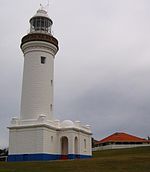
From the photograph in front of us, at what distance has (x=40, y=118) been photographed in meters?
28.9

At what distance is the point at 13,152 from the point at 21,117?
11.1ft

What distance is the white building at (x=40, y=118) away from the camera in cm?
2881

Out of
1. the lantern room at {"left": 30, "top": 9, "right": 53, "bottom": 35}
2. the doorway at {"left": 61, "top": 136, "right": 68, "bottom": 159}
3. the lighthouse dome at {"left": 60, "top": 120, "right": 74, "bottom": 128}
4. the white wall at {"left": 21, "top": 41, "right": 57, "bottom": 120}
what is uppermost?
the lantern room at {"left": 30, "top": 9, "right": 53, "bottom": 35}

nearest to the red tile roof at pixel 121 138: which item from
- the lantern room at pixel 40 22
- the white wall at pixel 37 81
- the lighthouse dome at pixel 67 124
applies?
the lighthouse dome at pixel 67 124

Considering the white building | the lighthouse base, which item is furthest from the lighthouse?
the lighthouse base

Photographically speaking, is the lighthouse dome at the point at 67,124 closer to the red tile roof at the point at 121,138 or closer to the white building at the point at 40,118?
the white building at the point at 40,118

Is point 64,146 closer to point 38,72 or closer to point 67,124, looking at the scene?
point 67,124

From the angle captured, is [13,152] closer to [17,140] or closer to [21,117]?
[17,140]

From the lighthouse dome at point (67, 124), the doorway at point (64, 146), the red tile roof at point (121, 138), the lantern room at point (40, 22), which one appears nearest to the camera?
the lighthouse dome at point (67, 124)

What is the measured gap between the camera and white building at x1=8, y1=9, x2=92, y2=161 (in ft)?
94.5

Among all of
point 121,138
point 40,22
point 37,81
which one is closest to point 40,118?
point 37,81

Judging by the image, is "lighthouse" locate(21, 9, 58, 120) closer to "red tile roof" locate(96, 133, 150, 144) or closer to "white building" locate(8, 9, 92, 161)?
"white building" locate(8, 9, 92, 161)

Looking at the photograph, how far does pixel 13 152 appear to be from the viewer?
1157 inches

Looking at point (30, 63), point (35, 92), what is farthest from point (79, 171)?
point (30, 63)
